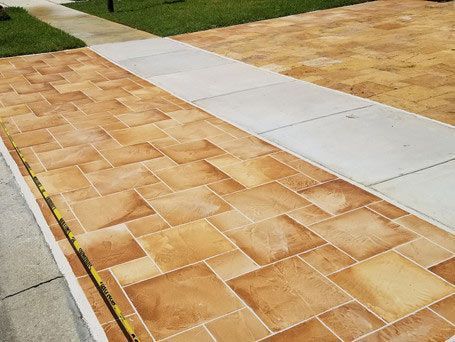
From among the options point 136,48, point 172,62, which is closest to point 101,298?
point 172,62

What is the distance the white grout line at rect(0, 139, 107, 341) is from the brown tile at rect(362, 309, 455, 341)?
144cm

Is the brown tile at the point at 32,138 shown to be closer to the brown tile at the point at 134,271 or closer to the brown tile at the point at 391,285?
the brown tile at the point at 134,271

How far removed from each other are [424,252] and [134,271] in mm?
1885

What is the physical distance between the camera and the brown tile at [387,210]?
145 inches

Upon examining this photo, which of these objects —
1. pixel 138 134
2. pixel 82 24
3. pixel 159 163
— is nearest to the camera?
pixel 159 163

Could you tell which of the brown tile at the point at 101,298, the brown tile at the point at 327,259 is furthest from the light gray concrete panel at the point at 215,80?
the brown tile at the point at 101,298

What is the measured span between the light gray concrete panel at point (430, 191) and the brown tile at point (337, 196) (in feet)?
0.61

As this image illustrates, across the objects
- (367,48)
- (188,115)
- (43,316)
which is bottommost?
(43,316)

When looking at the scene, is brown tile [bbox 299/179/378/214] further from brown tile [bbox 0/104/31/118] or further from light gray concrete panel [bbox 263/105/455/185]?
brown tile [bbox 0/104/31/118]

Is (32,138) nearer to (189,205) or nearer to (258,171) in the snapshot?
(189,205)

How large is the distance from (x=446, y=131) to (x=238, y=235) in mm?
2702

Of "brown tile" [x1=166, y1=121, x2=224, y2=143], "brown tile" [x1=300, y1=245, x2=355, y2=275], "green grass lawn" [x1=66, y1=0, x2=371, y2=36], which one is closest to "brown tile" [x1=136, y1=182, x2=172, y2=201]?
"brown tile" [x1=166, y1=121, x2=224, y2=143]

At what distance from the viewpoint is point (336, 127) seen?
5250mm

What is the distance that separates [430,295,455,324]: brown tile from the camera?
2.72m
